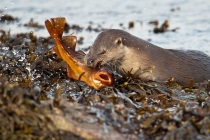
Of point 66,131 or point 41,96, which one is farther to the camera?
point 41,96

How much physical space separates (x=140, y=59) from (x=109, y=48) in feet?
1.12

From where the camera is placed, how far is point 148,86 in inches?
203

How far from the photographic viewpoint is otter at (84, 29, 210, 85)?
5.73 metres

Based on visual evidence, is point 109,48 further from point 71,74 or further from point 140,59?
point 71,74

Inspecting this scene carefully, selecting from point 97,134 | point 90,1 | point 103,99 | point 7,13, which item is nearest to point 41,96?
point 103,99

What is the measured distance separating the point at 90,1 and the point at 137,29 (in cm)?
261

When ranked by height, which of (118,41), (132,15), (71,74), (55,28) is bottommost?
(132,15)

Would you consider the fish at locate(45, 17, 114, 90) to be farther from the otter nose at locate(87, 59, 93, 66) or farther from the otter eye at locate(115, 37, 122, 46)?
the otter eye at locate(115, 37, 122, 46)

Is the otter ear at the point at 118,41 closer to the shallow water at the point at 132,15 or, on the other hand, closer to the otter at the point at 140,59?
the otter at the point at 140,59

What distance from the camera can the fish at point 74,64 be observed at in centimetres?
506

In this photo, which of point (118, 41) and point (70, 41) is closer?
point (70, 41)

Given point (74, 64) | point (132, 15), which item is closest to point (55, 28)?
point (74, 64)

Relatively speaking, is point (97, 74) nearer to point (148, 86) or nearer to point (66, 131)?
point (148, 86)

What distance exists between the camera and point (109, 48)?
19.0ft
